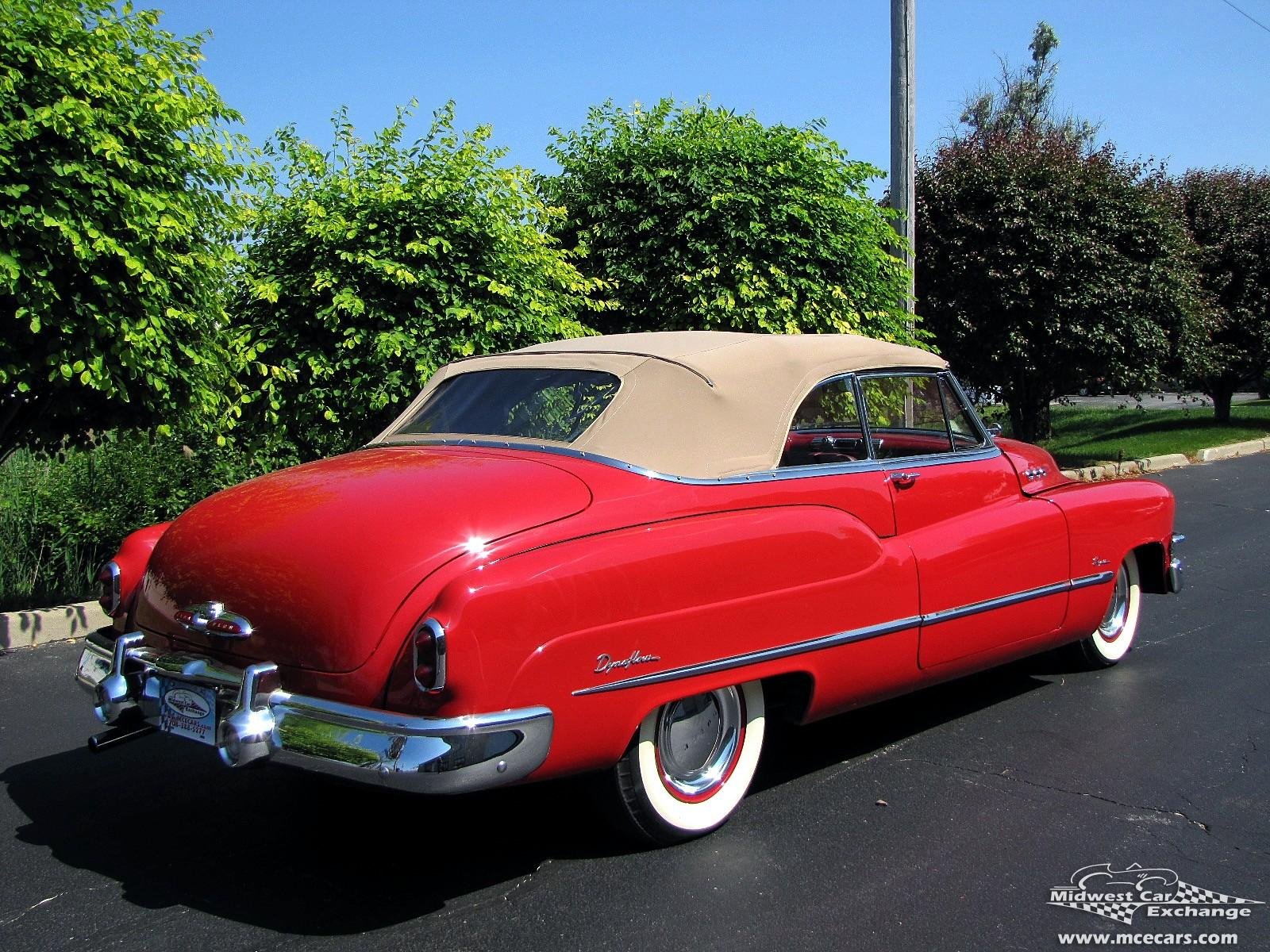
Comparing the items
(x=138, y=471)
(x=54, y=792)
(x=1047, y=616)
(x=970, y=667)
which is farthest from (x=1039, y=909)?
(x=138, y=471)

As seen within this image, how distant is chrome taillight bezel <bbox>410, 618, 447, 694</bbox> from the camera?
300 cm

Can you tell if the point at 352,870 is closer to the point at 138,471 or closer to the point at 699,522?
the point at 699,522

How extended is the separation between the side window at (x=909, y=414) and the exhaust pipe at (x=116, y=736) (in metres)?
2.99

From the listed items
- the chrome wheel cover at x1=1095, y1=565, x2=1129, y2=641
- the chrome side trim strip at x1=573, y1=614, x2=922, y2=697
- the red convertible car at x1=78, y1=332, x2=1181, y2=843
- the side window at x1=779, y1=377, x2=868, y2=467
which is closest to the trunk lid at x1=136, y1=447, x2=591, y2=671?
the red convertible car at x1=78, y1=332, x2=1181, y2=843

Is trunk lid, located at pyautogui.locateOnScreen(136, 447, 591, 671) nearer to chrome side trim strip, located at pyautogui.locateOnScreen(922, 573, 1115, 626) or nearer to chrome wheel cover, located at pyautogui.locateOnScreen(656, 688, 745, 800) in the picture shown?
chrome wheel cover, located at pyautogui.locateOnScreen(656, 688, 745, 800)

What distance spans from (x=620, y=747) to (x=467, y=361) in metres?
2.11

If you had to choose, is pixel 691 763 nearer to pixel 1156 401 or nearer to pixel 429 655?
pixel 429 655

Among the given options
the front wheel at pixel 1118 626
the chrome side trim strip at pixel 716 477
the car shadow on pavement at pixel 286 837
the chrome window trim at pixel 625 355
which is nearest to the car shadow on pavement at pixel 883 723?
the front wheel at pixel 1118 626

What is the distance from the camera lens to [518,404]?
4.35 meters

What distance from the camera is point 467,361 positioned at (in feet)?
16.1

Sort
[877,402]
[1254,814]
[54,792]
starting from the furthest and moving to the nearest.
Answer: [877,402] → [54,792] → [1254,814]

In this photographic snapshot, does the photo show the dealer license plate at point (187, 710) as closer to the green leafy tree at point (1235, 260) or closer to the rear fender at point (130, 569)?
the rear fender at point (130, 569)

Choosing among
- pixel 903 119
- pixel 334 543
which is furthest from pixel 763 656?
pixel 903 119

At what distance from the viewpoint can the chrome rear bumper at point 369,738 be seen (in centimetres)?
297
